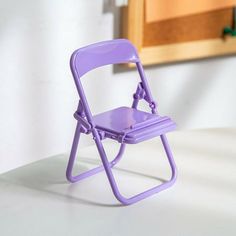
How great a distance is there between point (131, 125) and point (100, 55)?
0.18m

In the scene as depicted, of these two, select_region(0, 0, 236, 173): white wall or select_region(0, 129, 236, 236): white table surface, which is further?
select_region(0, 0, 236, 173): white wall

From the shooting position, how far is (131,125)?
105cm

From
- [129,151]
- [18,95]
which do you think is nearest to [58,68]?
[18,95]

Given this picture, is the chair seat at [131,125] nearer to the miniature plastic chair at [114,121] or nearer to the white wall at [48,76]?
the miniature plastic chair at [114,121]

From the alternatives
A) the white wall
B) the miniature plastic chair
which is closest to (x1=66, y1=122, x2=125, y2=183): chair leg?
the miniature plastic chair

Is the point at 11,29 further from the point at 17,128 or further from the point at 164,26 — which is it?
the point at 164,26

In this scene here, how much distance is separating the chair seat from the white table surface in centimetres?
13

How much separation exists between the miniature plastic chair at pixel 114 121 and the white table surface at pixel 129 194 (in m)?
0.04

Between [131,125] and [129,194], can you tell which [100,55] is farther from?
[129,194]

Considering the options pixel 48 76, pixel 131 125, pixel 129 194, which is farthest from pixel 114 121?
pixel 48 76

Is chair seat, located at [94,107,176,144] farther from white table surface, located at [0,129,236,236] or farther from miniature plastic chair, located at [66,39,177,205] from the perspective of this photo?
white table surface, located at [0,129,236,236]

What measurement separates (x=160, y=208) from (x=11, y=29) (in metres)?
0.63

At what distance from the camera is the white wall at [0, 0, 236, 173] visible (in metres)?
1.37

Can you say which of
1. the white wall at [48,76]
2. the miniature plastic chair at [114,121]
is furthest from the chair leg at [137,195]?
the white wall at [48,76]
